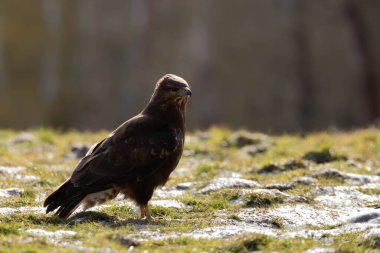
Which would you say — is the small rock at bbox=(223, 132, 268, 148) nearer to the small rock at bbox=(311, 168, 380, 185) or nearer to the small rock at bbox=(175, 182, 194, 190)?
the small rock at bbox=(311, 168, 380, 185)

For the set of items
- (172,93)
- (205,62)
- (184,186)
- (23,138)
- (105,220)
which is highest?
(172,93)

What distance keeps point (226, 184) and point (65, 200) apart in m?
2.82

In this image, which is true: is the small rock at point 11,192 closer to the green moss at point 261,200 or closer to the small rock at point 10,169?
the small rock at point 10,169

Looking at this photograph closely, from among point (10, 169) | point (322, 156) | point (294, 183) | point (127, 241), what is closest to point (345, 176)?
point (294, 183)

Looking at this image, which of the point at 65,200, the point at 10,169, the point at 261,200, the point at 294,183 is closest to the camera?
the point at 65,200

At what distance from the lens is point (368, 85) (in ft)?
123

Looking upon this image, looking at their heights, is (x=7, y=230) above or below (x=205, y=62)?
above

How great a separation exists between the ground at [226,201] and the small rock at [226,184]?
0.02 metres

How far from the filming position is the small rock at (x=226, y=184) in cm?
1159

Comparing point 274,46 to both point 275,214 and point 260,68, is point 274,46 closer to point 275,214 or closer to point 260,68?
point 260,68

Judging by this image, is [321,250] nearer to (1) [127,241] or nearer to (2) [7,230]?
(1) [127,241]

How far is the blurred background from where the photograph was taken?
123 feet

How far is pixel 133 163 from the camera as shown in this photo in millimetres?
10031

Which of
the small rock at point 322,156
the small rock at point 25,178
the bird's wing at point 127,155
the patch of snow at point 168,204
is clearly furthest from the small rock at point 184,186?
the small rock at point 322,156
